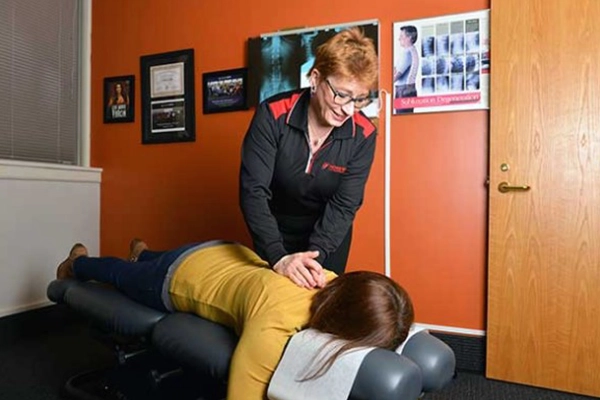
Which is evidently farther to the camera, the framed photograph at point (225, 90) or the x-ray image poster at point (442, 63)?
the framed photograph at point (225, 90)

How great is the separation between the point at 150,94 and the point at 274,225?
184cm

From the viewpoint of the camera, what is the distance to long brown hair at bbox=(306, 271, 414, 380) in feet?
3.50

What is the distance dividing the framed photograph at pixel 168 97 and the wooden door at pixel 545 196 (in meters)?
1.59

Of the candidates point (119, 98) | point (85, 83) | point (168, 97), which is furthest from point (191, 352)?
point (85, 83)

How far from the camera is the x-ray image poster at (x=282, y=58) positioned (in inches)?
97.7

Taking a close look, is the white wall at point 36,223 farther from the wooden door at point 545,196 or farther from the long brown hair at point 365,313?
the wooden door at point 545,196

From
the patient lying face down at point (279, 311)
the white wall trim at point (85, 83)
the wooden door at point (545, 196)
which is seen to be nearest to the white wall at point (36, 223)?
the white wall trim at point (85, 83)

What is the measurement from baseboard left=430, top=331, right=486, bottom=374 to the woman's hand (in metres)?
1.24

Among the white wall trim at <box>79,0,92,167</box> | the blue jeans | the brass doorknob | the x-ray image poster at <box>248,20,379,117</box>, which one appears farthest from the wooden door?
the white wall trim at <box>79,0,92,167</box>

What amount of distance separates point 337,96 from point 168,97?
1757 millimetres

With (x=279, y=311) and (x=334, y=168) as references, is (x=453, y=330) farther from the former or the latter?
(x=279, y=311)

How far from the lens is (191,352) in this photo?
124 cm

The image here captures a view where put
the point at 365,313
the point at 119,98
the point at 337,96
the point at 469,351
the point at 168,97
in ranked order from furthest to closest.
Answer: the point at 119,98 → the point at 168,97 → the point at 469,351 → the point at 337,96 → the point at 365,313

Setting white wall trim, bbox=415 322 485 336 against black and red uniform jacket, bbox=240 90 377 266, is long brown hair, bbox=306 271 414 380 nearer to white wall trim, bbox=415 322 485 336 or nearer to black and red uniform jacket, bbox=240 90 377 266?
black and red uniform jacket, bbox=240 90 377 266
